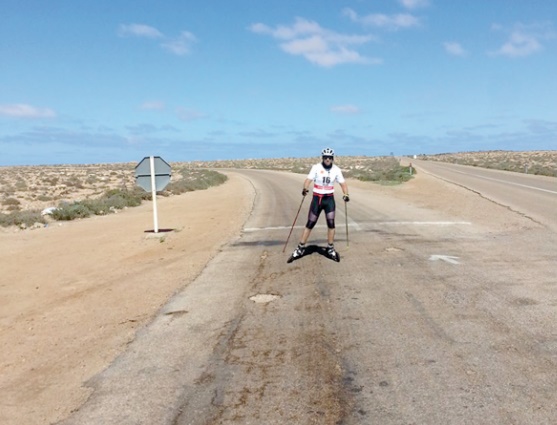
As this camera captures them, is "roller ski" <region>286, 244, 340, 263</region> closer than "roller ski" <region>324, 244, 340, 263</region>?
No

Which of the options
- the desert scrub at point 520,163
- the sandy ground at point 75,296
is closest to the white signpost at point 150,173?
the sandy ground at point 75,296

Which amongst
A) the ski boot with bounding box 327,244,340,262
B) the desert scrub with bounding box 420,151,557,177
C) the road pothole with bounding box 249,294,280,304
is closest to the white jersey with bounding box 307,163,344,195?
the ski boot with bounding box 327,244,340,262

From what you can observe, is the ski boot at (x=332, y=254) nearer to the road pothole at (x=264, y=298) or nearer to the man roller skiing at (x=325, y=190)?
the man roller skiing at (x=325, y=190)

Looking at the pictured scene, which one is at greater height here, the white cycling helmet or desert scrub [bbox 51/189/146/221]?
the white cycling helmet

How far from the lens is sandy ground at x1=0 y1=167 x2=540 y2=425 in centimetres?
504

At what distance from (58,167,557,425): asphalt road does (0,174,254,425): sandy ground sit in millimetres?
365

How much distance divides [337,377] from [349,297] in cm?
261

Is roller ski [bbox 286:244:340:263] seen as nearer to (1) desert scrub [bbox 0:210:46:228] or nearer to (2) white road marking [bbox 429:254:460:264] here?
(2) white road marking [bbox 429:254:460:264]

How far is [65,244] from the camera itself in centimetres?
1503

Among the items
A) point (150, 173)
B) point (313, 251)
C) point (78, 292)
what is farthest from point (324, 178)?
point (150, 173)

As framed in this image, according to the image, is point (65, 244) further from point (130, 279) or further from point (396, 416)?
Result: point (396, 416)

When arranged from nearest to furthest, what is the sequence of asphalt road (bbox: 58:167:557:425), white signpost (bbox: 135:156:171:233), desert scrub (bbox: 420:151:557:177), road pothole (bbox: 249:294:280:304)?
1. asphalt road (bbox: 58:167:557:425)
2. road pothole (bbox: 249:294:280:304)
3. white signpost (bbox: 135:156:171:233)
4. desert scrub (bbox: 420:151:557:177)

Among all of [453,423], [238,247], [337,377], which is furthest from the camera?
[238,247]

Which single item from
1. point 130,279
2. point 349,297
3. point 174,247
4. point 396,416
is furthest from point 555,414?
point 174,247
